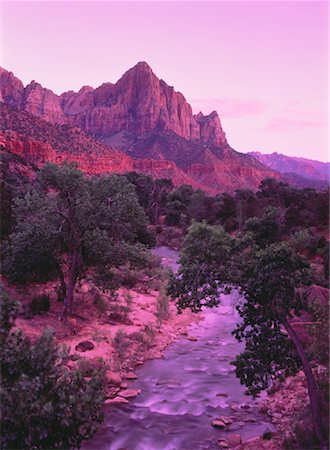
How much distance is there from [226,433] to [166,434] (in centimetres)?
203

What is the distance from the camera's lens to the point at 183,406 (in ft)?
53.4

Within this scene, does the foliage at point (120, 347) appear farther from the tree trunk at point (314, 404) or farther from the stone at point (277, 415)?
the tree trunk at point (314, 404)

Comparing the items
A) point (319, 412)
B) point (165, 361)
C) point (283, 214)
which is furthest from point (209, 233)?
point (283, 214)

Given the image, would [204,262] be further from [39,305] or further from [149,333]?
[39,305]

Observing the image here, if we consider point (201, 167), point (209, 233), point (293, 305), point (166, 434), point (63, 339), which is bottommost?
point (166, 434)

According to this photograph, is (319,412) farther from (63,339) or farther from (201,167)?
(201,167)

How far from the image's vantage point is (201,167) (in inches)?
6383

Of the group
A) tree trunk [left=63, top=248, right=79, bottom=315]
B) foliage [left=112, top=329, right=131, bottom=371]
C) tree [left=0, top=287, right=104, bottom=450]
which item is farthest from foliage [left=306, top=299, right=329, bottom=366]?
tree trunk [left=63, top=248, right=79, bottom=315]

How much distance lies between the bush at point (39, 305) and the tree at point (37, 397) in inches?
516

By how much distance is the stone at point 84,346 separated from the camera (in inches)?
768

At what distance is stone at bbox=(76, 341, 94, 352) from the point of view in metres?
19.5

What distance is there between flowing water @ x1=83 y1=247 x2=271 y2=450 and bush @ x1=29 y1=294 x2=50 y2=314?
6.30 metres

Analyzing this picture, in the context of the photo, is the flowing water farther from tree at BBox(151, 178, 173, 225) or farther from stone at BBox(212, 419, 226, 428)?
tree at BBox(151, 178, 173, 225)

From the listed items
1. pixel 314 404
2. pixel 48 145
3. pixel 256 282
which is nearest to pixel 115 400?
pixel 314 404
